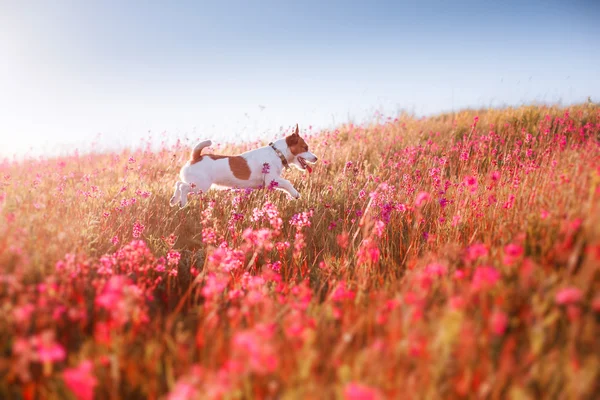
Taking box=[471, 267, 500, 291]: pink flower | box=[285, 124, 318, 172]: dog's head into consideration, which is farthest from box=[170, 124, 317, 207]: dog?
box=[471, 267, 500, 291]: pink flower

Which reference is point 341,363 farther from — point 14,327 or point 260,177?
point 260,177

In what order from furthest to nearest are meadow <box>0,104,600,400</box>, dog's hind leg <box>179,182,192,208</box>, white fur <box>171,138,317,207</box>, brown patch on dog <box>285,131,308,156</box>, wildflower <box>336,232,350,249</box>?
brown patch on dog <box>285,131,308,156</box> → white fur <box>171,138,317,207</box> → dog's hind leg <box>179,182,192,208</box> → wildflower <box>336,232,350,249</box> → meadow <box>0,104,600,400</box>

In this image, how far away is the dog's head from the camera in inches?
241

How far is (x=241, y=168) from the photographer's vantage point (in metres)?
5.77

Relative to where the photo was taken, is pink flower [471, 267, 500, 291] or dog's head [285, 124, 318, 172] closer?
pink flower [471, 267, 500, 291]

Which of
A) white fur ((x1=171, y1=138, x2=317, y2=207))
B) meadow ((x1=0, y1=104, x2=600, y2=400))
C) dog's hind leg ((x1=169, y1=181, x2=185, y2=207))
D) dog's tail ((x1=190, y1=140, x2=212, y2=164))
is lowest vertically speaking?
meadow ((x1=0, y1=104, x2=600, y2=400))

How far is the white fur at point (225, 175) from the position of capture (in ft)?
17.7

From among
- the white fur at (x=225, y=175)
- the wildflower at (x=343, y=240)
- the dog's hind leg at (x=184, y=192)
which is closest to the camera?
the wildflower at (x=343, y=240)

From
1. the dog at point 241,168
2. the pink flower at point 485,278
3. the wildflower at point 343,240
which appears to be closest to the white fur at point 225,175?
the dog at point 241,168

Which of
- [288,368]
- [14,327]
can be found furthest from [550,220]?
[14,327]

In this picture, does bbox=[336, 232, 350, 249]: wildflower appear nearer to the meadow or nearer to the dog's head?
the meadow

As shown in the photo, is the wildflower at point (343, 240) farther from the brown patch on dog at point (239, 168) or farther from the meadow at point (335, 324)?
the brown patch on dog at point (239, 168)

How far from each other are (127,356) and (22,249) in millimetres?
1171

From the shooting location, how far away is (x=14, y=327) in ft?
6.51
